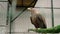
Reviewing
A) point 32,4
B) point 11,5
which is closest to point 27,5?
point 32,4

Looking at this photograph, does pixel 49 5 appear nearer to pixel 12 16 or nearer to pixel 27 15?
pixel 27 15

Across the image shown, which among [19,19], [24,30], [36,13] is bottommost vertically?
[24,30]

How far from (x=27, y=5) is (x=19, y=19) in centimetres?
16

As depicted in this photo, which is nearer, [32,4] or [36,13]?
[36,13]

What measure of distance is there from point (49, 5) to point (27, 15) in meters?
0.24

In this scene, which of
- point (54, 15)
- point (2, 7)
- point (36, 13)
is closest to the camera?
point (36, 13)

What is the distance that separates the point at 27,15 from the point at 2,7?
267mm

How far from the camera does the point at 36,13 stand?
3.46 ft

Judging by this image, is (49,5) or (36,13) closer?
(36,13)

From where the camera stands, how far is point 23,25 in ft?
4.92

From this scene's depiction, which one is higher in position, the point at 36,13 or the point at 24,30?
the point at 36,13

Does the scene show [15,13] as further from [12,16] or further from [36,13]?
[36,13]

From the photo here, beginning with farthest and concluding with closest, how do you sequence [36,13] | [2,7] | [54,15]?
[54,15]
[2,7]
[36,13]

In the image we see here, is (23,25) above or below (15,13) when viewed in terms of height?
below
